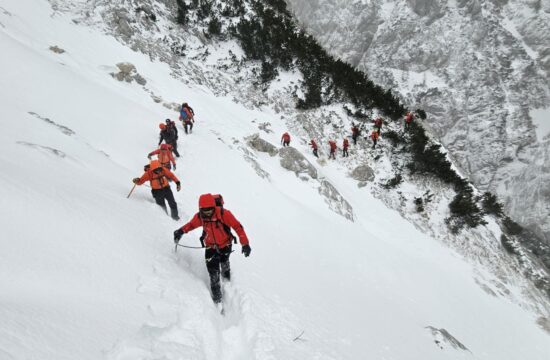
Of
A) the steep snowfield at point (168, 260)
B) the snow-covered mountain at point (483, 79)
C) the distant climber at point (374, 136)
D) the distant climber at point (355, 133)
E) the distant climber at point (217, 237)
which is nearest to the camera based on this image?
the steep snowfield at point (168, 260)

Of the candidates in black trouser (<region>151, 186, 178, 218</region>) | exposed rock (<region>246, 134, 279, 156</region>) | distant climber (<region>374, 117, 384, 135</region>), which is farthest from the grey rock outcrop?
distant climber (<region>374, 117, 384, 135</region>)

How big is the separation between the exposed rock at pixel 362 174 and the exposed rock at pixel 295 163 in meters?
3.81

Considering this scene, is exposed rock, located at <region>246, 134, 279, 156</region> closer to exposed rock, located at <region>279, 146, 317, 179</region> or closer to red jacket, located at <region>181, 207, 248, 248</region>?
exposed rock, located at <region>279, 146, 317, 179</region>

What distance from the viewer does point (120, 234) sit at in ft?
14.1

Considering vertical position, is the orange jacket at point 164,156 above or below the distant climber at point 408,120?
below

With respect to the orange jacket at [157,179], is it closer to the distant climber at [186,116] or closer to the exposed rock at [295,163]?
the distant climber at [186,116]

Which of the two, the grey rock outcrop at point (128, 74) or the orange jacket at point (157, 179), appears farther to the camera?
the grey rock outcrop at point (128, 74)

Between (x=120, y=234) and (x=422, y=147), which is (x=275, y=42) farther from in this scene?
(x=120, y=234)

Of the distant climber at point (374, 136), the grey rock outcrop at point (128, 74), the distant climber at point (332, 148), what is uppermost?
the distant climber at point (374, 136)

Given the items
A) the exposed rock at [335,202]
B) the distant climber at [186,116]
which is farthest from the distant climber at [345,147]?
the distant climber at [186,116]

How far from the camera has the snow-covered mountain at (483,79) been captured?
3562cm

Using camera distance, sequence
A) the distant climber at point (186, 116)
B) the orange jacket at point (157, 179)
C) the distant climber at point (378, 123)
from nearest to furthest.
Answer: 1. the orange jacket at point (157, 179)
2. the distant climber at point (186, 116)
3. the distant climber at point (378, 123)

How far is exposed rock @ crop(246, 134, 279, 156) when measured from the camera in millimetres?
15565

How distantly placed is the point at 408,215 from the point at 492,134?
27193 mm
